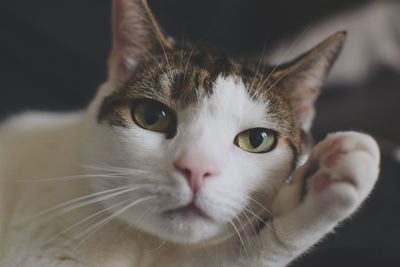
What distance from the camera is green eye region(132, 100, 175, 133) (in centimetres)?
101

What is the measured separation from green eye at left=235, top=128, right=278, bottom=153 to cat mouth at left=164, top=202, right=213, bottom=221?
204mm

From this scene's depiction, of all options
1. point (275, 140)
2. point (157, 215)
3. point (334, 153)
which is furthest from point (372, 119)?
point (157, 215)

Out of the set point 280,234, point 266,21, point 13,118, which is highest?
point 266,21

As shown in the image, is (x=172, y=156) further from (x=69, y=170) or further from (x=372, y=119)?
(x=372, y=119)

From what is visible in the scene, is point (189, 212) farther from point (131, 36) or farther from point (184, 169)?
point (131, 36)

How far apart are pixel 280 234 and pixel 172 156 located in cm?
29

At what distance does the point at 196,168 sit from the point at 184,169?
0.03 meters

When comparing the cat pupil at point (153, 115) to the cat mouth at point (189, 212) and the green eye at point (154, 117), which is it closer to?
the green eye at point (154, 117)

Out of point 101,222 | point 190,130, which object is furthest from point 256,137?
point 101,222

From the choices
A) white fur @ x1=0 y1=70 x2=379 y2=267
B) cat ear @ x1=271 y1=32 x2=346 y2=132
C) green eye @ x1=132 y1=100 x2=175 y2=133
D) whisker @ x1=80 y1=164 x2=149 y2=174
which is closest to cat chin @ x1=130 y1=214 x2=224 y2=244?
white fur @ x1=0 y1=70 x2=379 y2=267

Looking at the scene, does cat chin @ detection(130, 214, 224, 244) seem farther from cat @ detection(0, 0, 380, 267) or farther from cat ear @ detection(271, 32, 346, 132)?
cat ear @ detection(271, 32, 346, 132)

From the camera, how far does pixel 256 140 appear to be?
1.02 meters

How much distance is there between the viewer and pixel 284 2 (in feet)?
8.61

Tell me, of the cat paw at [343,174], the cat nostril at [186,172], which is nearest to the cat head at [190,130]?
the cat nostril at [186,172]
